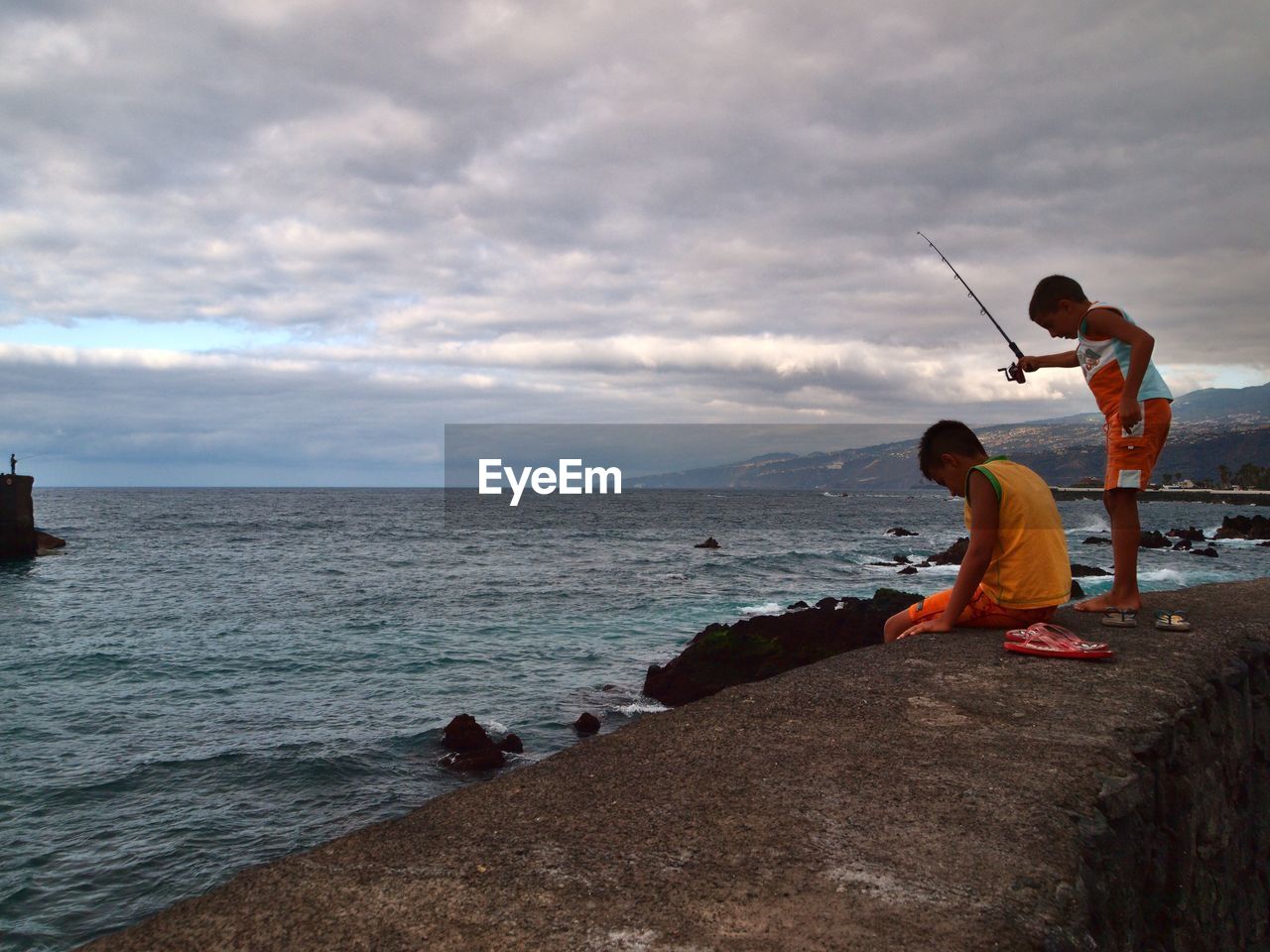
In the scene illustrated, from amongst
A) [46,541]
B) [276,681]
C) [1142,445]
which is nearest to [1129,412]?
[1142,445]

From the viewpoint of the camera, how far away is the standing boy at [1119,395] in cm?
436

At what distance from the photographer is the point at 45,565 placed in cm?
3369

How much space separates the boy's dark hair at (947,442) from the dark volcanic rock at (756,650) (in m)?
7.64

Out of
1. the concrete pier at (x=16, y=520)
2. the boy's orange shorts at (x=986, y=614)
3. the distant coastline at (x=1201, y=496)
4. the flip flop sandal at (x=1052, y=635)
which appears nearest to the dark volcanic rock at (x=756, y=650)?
the boy's orange shorts at (x=986, y=614)

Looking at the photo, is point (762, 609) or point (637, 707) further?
point (762, 609)

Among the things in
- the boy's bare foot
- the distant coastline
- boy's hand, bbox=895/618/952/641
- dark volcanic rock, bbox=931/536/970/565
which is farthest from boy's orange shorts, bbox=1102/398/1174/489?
the distant coastline

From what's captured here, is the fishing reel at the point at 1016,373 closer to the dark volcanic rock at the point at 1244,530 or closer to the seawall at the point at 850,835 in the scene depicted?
the seawall at the point at 850,835

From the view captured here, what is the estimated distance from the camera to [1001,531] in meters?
4.20

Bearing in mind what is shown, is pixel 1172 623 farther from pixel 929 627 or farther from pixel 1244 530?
pixel 1244 530

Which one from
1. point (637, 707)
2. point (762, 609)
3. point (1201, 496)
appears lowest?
point (762, 609)

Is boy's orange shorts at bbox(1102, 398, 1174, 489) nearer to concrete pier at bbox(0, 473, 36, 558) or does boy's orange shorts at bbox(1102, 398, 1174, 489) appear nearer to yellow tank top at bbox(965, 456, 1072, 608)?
yellow tank top at bbox(965, 456, 1072, 608)

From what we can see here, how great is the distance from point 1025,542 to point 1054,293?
1.50 metres

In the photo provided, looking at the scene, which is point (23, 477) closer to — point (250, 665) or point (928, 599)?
point (250, 665)

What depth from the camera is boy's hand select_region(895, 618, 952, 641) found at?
455cm
